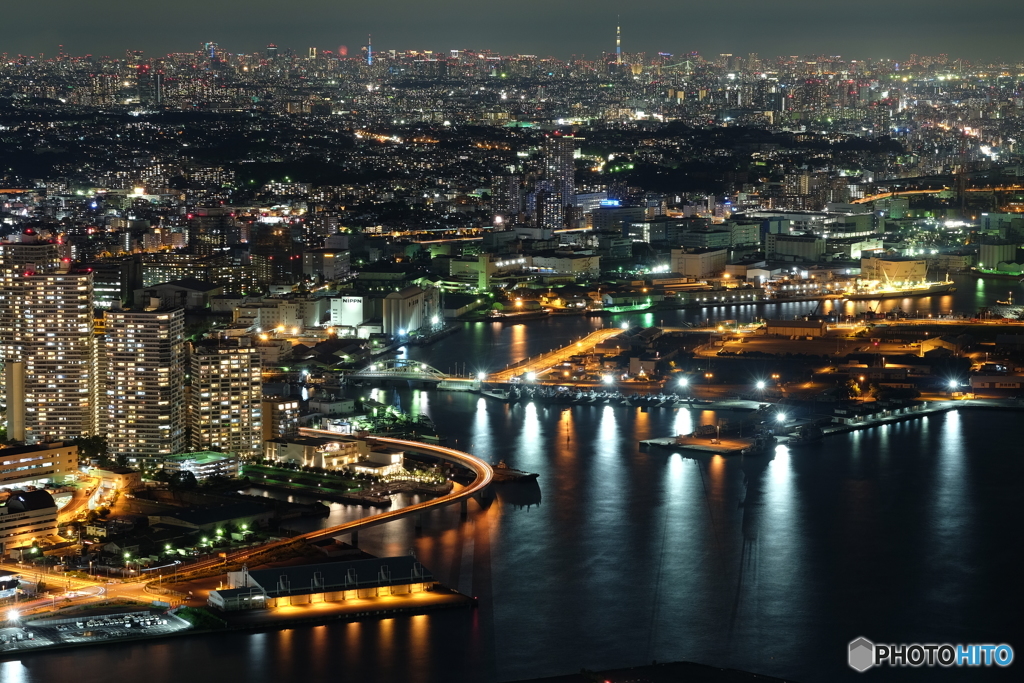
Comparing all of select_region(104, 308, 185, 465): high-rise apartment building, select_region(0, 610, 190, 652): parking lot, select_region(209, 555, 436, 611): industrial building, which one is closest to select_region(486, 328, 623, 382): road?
select_region(104, 308, 185, 465): high-rise apartment building

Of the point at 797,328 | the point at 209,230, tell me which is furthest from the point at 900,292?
the point at 209,230

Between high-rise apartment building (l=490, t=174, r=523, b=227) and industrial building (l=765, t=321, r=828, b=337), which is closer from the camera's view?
industrial building (l=765, t=321, r=828, b=337)

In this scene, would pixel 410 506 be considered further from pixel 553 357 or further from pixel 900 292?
pixel 900 292

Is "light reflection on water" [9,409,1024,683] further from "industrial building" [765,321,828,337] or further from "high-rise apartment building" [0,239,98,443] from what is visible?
"industrial building" [765,321,828,337]

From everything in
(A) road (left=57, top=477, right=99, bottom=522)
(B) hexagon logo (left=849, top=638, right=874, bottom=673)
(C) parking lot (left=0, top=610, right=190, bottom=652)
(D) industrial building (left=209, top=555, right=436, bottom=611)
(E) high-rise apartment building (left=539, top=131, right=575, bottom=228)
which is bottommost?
(B) hexagon logo (left=849, top=638, right=874, bottom=673)

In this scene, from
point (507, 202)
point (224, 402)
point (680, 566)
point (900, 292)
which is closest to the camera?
point (680, 566)

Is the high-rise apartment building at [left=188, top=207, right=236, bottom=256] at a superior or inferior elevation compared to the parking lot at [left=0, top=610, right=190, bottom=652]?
superior

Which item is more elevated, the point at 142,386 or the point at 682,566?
the point at 142,386
